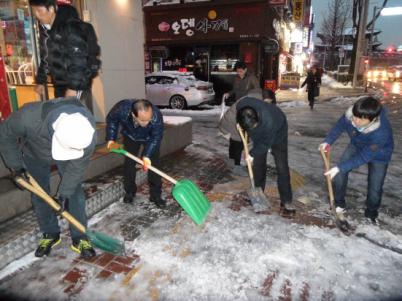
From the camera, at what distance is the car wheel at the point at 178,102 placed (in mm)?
12781

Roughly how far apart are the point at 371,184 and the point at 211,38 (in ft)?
49.8

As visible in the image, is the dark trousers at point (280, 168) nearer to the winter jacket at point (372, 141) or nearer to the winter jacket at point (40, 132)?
the winter jacket at point (372, 141)

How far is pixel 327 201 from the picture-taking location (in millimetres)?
4426

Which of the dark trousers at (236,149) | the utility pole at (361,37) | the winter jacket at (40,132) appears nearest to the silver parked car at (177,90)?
the dark trousers at (236,149)

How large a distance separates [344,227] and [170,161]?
334cm

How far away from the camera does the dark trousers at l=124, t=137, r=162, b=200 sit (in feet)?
13.1

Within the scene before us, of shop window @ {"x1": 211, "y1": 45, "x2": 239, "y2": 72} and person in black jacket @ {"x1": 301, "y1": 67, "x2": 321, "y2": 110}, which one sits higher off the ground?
shop window @ {"x1": 211, "y1": 45, "x2": 239, "y2": 72}

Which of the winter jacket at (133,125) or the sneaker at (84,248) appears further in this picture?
the winter jacket at (133,125)

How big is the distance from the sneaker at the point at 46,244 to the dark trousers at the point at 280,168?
2.47 metres

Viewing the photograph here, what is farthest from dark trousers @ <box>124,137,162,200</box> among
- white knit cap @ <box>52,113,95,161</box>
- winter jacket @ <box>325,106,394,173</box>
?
winter jacket @ <box>325,106,394,173</box>

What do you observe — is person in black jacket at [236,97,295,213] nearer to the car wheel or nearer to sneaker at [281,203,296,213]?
sneaker at [281,203,296,213]

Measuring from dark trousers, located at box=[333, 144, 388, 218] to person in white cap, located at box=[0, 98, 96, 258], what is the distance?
2.90m

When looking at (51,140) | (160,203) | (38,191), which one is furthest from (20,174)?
(160,203)

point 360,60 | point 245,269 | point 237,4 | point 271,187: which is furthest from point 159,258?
point 360,60
